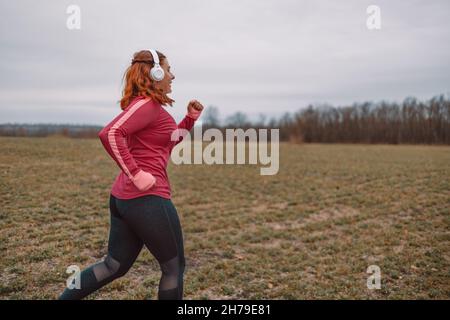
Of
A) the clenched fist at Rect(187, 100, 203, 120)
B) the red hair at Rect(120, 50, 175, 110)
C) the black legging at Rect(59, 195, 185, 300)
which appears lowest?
the black legging at Rect(59, 195, 185, 300)

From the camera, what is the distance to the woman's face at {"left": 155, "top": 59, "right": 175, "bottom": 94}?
2490 mm

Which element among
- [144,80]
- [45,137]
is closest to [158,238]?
[144,80]

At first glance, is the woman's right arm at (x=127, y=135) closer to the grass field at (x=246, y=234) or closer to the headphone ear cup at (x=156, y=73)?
the headphone ear cup at (x=156, y=73)

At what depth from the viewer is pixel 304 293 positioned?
419cm

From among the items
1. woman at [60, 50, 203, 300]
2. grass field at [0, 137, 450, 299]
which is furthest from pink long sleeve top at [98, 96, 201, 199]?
grass field at [0, 137, 450, 299]

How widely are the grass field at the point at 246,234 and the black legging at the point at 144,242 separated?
1475mm

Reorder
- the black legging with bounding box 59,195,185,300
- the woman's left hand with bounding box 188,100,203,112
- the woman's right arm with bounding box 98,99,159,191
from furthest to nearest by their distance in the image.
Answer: the woman's left hand with bounding box 188,100,203,112
the black legging with bounding box 59,195,185,300
the woman's right arm with bounding box 98,99,159,191

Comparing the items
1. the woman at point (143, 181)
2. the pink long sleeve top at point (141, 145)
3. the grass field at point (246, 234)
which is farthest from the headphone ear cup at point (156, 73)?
the grass field at point (246, 234)

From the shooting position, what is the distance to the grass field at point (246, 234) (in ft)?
14.1

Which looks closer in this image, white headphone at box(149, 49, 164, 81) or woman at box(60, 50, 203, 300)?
woman at box(60, 50, 203, 300)

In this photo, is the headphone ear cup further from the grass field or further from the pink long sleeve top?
the grass field

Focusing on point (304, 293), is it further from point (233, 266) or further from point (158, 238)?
point (158, 238)

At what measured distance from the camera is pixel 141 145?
2.48 metres

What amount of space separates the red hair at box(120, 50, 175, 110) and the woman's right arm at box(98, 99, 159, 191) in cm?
10
